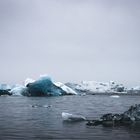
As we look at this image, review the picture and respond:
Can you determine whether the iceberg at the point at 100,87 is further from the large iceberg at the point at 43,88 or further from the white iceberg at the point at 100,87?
the large iceberg at the point at 43,88

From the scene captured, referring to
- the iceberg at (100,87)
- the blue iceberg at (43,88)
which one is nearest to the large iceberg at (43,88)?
the blue iceberg at (43,88)

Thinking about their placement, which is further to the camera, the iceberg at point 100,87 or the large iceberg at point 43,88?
the iceberg at point 100,87

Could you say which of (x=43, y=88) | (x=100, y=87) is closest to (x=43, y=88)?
(x=43, y=88)

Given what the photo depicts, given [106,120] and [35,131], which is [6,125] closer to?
[35,131]

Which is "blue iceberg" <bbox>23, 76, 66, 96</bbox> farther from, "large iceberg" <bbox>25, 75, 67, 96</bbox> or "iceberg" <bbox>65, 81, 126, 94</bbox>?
"iceberg" <bbox>65, 81, 126, 94</bbox>

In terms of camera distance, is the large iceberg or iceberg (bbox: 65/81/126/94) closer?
the large iceberg

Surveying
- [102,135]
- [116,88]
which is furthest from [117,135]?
[116,88]

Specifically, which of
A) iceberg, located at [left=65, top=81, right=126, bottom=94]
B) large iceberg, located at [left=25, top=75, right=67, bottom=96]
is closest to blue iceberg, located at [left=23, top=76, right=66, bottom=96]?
large iceberg, located at [left=25, top=75, right=67, bottom=96]

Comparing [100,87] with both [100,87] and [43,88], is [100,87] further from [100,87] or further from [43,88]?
[43,88]

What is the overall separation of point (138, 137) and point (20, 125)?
9.34 metres

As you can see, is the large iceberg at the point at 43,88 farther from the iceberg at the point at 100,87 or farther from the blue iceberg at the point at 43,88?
the iceberg at the point at 100,87

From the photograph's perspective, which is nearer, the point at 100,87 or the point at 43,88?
the point at 43,88

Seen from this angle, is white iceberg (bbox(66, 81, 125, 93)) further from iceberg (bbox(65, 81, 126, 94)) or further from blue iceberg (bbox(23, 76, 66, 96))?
blue iceberg (bbox(23, 76, 66, 96))

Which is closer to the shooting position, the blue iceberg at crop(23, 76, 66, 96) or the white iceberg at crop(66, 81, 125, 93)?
the blue iceberg at crop(23, 76, 66, 96)
